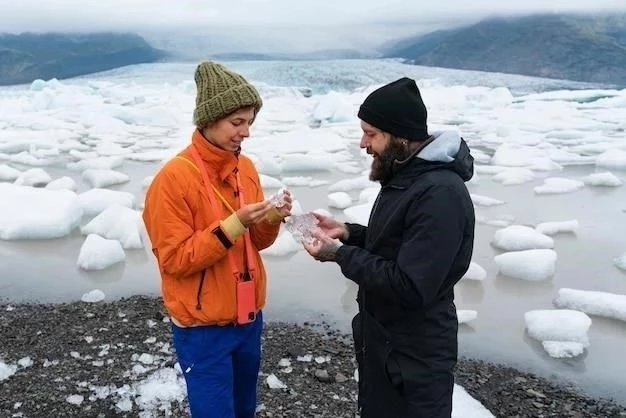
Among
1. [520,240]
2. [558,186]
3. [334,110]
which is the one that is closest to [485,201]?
[558,186]

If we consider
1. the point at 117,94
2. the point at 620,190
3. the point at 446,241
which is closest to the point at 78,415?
the point at 446,241

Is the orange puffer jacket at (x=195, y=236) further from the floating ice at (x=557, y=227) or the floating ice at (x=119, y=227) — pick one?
the floating ice at (x=557, y=227)

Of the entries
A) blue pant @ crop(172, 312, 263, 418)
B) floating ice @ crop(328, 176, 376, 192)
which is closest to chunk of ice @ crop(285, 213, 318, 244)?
blue pant @ crop(172, 312, 263, 418)

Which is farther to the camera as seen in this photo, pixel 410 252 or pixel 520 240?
pixel 520 240

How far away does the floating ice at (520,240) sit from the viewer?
633 centimetres

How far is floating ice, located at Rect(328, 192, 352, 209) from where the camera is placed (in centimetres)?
811

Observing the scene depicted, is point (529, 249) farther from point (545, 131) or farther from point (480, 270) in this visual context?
point (545, 131)

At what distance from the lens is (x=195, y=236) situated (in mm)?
1991

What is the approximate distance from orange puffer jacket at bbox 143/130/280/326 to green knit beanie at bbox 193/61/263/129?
0.10 meters

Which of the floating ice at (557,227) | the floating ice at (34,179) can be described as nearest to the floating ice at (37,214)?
the floating ice at (34,179)

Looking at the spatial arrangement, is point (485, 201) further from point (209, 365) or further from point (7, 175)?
point (7, 175)

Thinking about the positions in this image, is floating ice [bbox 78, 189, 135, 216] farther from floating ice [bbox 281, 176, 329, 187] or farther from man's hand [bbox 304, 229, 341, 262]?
man's hand [bbox 304, 229, 341, 262]

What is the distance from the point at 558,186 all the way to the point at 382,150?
344 inches

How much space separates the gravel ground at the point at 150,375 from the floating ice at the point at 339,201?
3849mm
